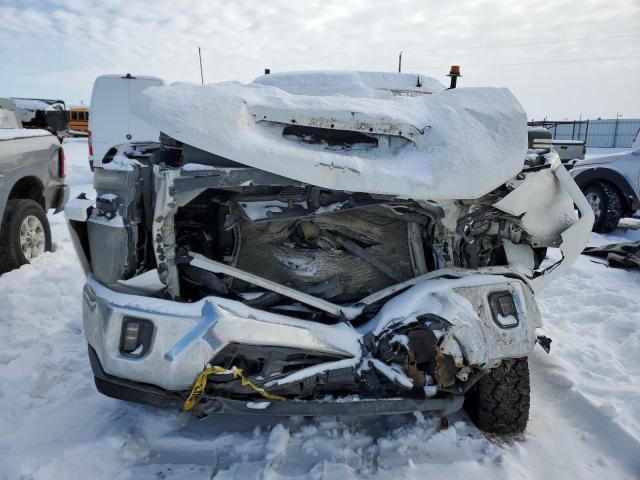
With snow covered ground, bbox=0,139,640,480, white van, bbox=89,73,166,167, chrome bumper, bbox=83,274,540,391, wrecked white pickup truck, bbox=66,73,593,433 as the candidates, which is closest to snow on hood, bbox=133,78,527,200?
wrecked white pickup truck, bbox=66,73,593,433

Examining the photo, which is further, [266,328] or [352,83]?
[352,83]

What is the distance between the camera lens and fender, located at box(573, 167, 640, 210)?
798 centimetres

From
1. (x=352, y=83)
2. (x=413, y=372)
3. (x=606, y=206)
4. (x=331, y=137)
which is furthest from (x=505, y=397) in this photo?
(x=606, y=206)

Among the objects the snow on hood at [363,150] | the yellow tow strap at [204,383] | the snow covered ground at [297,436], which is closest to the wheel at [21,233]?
the snow covered ground at [297,436]

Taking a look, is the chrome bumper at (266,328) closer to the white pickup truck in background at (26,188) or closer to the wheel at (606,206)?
the white pickup truck in background at (26,188)

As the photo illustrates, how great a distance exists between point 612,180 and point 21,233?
8.76 m

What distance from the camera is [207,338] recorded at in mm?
2020

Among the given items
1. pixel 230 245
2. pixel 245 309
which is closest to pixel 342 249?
pixel 230 245

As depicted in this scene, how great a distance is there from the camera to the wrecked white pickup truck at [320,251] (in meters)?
2.11

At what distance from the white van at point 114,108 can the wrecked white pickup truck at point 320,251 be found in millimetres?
7343

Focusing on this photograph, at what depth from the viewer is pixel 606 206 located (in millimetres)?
8156

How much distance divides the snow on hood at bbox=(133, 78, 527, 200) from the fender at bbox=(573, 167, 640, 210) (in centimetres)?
674

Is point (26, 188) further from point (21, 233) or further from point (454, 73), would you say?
point (454, 73)

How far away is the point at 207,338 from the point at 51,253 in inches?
178
